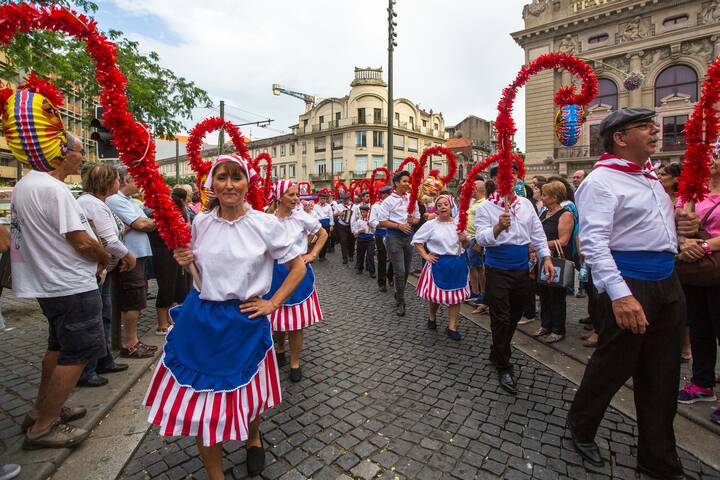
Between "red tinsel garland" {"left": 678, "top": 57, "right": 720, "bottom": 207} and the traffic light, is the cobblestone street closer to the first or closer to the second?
"red tinsel garland" {"left": 678, "top": 57, "right": 720, "bottom": 207}

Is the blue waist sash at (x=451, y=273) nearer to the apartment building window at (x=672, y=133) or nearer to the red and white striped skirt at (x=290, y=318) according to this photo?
the red and white striped skirt at (x=290, y=318)

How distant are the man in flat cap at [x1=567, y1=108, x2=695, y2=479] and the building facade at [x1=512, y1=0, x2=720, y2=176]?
70.3 feet

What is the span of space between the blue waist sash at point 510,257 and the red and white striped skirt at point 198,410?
2.66 m

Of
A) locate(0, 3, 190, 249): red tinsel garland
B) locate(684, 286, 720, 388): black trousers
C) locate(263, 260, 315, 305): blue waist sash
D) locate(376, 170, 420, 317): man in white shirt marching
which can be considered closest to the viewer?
locate(0, 3, 190, 249): red tinsel garland

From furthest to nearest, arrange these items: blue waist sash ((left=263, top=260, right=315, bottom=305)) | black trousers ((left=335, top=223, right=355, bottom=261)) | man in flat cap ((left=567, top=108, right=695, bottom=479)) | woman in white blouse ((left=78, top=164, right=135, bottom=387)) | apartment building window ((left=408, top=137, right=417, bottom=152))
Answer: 1. apartment building window ((left=408, top=137, right=417, bottom=152))
2. black trousers ((left=335, top=223, right=355, bottom=261))
3. blue waist sash ((left=263, top=260, right=315, bottom=305))
4. woman in white blouse ((left=78, top=164, right=135, bottom=387))
5. man in flat cap ((left=567, top=108, right=695, bottom=479))

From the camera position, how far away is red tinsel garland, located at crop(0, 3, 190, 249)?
2.09 meters

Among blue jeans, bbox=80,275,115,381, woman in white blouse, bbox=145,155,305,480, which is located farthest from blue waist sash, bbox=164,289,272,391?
blue jeans, bbox=80,275,115,381

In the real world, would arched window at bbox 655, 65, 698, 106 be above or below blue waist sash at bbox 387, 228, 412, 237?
above

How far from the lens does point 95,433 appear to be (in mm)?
2967

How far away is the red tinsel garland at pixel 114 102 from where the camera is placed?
6.85 feet

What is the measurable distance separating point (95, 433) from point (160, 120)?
35.4 ft

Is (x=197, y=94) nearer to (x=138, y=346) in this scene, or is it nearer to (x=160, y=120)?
(x=160, y=120)

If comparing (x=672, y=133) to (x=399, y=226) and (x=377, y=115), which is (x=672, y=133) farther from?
(x=377, y=115)

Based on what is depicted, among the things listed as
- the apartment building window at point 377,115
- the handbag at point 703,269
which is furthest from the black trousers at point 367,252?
the apartment building window at point 377,115
